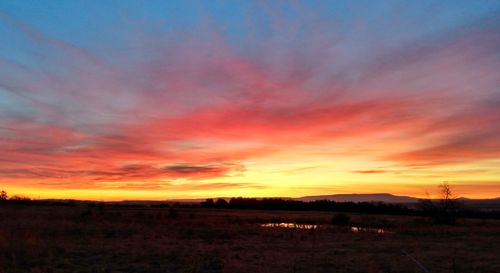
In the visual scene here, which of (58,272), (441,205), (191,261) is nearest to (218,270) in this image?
(191,261)

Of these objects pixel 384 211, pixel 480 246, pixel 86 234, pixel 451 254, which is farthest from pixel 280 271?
pixel 384 211

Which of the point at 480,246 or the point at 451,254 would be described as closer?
the point at 451,254

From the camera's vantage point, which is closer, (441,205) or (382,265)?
(382,265)

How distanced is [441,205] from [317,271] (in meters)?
47.2

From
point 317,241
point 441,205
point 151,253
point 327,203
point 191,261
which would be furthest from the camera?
point 327,203

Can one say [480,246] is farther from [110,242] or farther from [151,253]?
[110,242]

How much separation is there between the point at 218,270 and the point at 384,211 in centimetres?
8835

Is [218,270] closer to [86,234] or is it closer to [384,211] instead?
[86,234]

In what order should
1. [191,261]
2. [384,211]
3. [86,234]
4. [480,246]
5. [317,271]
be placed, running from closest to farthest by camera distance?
[317,271], [191,261], [480,246], [86,234], [384,211]

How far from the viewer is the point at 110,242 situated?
28.2m

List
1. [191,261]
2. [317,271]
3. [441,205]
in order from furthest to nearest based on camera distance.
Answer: [441,205], [191,261], [317,271]

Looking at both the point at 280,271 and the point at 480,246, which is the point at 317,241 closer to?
the point at 480,246

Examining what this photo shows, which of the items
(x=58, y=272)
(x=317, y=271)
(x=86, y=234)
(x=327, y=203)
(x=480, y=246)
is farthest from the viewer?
(x=327, y=203)

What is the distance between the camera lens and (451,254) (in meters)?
23.7
